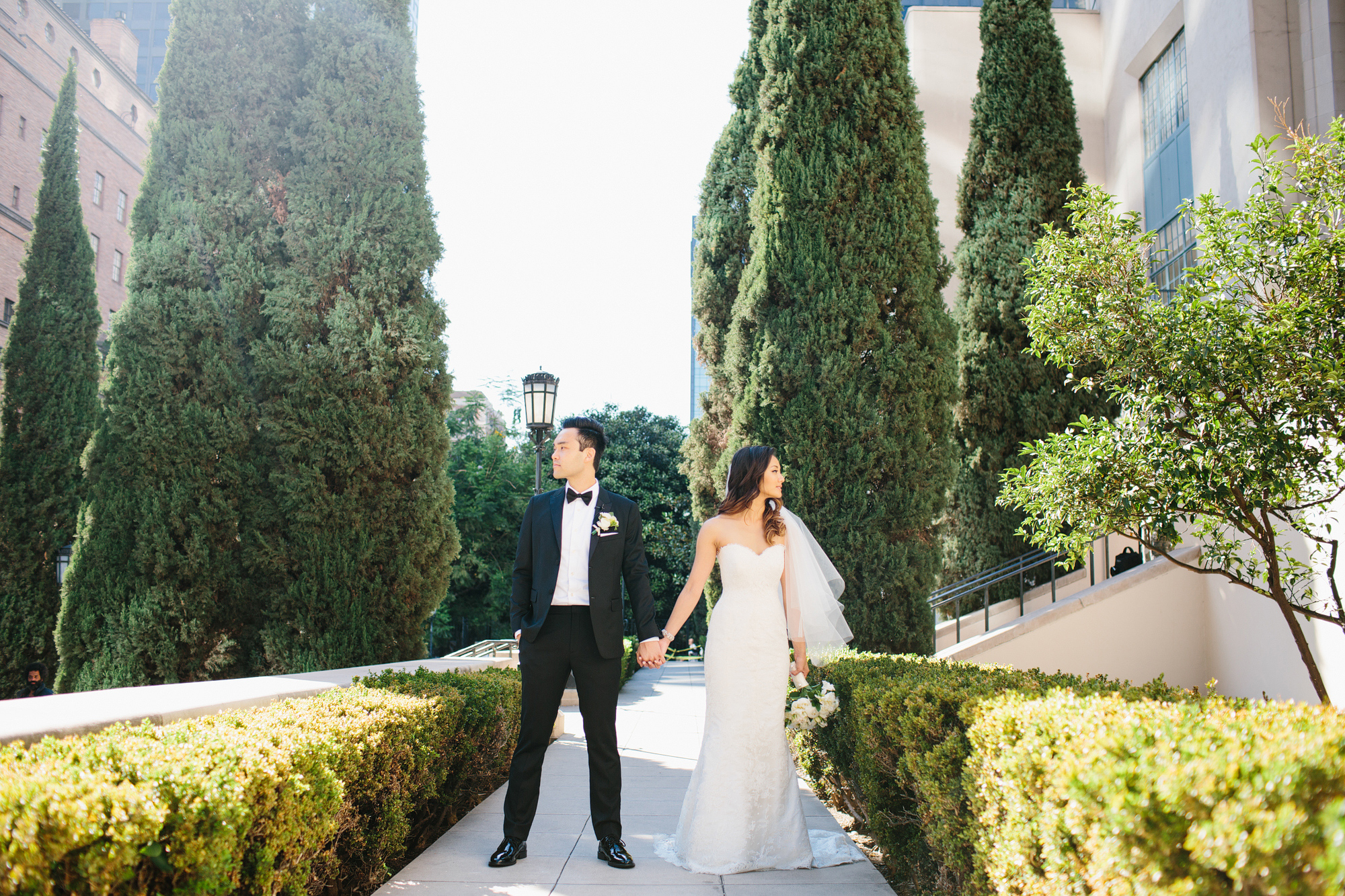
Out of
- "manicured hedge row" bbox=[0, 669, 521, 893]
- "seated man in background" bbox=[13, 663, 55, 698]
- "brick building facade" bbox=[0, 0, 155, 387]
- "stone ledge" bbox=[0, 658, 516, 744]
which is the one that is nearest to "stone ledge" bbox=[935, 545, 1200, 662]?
"manicured hedge row" bbox=[0, 669, 521, 893]

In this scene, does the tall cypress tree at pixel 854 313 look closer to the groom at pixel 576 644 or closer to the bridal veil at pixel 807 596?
the bridal veil at pixel 807 596

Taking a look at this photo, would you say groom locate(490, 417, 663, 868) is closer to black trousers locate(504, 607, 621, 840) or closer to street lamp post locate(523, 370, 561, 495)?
black trousers locate(504, 607, 621, 840)

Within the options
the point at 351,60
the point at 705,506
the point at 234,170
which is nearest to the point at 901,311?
the point at 705,506

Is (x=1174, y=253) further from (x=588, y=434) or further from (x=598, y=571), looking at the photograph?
(x=598, y=571)

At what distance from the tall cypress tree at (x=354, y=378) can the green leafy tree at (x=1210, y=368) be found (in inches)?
249

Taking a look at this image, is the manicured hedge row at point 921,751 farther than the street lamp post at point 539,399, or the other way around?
the street lamp post at point 539,399

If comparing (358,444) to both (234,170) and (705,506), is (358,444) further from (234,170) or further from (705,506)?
(705,506)

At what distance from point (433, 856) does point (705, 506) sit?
7.49 metres

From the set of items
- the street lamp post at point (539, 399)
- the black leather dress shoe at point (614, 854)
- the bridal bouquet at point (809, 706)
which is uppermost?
the street lamp post at point (539, 399)

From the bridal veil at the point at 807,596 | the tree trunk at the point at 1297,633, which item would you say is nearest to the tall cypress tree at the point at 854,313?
the bridal veil at the point at 807,596

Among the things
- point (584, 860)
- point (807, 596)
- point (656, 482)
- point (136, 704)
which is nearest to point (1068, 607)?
point (807, 596)

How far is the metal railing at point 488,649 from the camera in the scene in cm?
1052

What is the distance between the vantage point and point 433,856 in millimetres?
4457

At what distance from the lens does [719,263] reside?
1277cm
